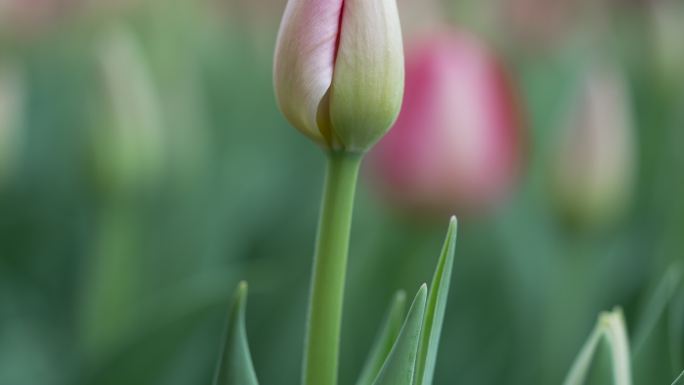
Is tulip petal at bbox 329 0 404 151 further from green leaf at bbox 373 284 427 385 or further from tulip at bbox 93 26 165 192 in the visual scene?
tulip at bbox 93 26 165 192

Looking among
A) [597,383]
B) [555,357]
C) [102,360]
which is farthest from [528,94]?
[597,383]

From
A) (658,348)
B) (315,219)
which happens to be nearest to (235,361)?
(658,348)

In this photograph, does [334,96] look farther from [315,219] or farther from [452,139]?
[315,219]

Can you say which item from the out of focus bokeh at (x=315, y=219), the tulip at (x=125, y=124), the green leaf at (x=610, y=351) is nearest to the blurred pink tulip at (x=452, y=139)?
the out of focus bokeh at (x=315, y=219)

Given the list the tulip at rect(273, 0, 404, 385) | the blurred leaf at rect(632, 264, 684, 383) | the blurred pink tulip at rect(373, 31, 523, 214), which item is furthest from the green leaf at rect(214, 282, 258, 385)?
the blurred pink tulip at rect(373, 31, 523, 214)

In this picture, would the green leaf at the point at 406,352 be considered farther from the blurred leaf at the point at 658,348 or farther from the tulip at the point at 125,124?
the tulip at the point at 125,124

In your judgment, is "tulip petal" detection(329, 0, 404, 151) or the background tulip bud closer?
"tulip petal" detection(329, 0, 404, 151)
